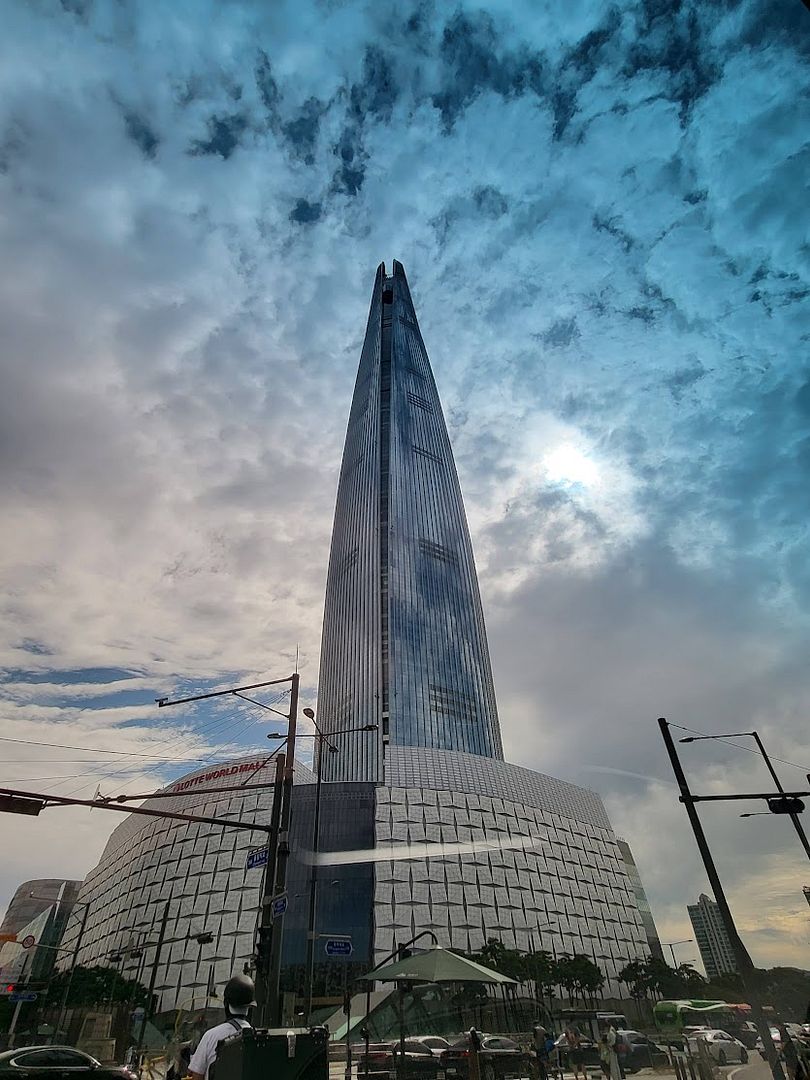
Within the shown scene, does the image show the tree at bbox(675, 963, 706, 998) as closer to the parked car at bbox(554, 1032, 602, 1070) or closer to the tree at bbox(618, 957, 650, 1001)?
the tree at bbox(618, 957, 650, 1001)

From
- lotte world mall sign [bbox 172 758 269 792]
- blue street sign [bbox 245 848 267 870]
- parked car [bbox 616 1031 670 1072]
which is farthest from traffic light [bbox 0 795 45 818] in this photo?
lotte world mall sign [bbox 172 758 269 792]

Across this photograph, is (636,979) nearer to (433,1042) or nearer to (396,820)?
(396,820)

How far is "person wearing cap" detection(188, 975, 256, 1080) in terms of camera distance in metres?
5.29

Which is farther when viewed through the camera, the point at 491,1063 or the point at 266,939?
the point at 491,1063

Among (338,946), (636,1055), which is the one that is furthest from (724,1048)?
(338,946)

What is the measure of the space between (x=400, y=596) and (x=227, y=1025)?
100788 mm

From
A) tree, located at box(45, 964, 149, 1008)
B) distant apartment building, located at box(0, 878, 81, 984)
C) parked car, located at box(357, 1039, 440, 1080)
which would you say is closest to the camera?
parked car, located at box(357, 1039, 440, 1080)

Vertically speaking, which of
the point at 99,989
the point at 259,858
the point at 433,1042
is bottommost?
the point at 433,1042

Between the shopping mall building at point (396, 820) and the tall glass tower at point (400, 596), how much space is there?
1.17ft

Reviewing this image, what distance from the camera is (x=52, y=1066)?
13.2 metres

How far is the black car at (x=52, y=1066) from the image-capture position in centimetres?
1281

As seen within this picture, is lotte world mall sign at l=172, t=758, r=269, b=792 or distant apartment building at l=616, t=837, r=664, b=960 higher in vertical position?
lotte world mall sign at l=172, t=758, r=269, b=792

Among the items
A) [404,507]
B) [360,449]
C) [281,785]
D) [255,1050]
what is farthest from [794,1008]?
[360,449]

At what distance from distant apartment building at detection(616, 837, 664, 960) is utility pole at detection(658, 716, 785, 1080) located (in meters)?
91.6
